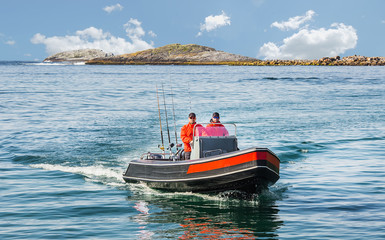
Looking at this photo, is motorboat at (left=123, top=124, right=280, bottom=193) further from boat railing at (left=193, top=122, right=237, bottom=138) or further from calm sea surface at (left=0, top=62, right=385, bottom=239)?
calm sea surface at (left=0, top=62, right=385, bottom=239)

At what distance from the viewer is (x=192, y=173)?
1174 cm

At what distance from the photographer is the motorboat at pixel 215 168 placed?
1101 cm

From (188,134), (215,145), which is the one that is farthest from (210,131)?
(188,134)

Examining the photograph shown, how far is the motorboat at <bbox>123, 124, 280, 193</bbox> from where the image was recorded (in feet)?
36.1

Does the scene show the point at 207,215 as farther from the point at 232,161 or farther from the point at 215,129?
the point at 215,129

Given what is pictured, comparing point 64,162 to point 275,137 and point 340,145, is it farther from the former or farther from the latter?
point 340,145

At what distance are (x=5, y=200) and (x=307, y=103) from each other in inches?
1150

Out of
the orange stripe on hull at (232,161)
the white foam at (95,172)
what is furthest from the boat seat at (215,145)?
the white foam at (95,172)

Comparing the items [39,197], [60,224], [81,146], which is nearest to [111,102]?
[81,146]

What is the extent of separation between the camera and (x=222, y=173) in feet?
37.1

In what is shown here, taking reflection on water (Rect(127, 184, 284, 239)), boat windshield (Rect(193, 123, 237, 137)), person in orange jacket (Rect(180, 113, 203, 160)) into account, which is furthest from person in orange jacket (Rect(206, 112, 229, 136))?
reflection on water (Rect(127, 184, 284, 239))

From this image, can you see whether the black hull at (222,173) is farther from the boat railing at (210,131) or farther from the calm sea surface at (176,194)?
the boat railing at (210,131)

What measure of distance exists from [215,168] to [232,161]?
20.2 inches

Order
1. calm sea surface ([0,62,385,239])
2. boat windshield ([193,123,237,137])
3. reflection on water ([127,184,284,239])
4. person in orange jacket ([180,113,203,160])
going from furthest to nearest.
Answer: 1. person in orange jacket ([180,113,203,160])
2. boat windshield ([193,123,237,137])
3. calm sea surface ([0,62,385,239])
4. reflection on water ([127,184,284,239])
